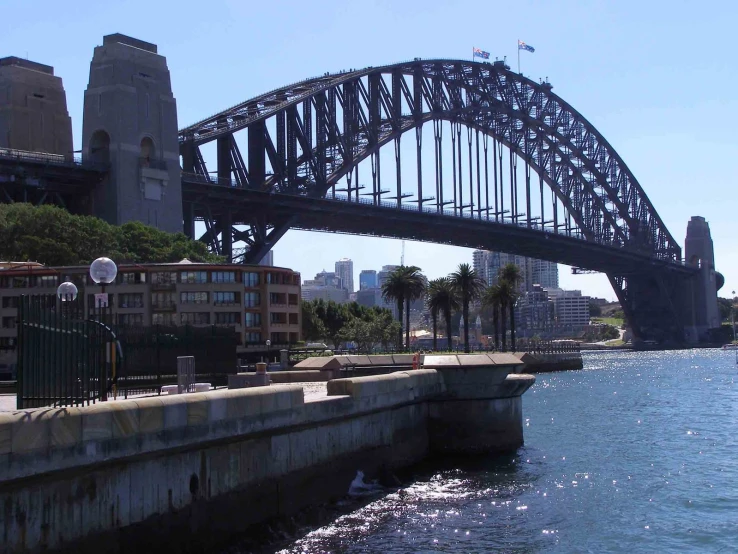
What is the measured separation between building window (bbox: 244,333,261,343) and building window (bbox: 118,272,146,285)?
1024 cm

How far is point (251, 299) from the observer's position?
83125 millimetres

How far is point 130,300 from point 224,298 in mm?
7382

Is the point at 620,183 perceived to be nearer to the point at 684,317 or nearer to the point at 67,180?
the point at 684,317

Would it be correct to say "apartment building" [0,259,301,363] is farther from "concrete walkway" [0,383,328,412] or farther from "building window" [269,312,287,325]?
"concrete walkway" [0,383,328,412]

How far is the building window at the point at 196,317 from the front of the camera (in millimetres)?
76938

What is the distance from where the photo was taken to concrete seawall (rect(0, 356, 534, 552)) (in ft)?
50.8

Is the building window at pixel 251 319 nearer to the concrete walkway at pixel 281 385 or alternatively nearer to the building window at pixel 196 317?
the building window at pixel 196 317

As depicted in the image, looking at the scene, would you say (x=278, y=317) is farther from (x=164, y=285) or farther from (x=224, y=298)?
(x=164, y=285)

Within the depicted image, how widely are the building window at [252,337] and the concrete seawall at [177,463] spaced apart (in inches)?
2149

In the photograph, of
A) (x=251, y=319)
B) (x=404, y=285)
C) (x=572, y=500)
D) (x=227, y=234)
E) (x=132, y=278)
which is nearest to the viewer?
(x=572, y=500)

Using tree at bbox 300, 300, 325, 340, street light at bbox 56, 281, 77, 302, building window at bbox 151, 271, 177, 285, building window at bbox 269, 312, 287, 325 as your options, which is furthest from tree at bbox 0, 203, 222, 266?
street light at bbox 56, 281, 77, 302

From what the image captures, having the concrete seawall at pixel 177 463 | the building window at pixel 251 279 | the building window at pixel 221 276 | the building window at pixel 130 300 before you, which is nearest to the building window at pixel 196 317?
the building window at pixel 221 276

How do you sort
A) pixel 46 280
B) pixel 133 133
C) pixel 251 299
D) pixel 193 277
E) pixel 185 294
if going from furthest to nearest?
pixel 133 133
pixel 251 299
pixel 193 277
pixel 185 294
pixel 46 280

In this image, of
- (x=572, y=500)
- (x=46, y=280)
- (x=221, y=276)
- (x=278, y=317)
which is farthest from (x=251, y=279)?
(x=572, y=500)
